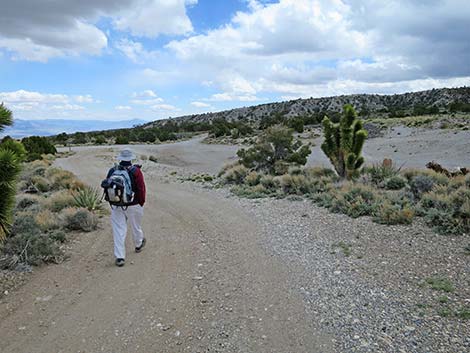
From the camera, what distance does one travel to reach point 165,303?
5.87 metres

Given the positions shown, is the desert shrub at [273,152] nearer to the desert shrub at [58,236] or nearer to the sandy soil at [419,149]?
the sandy soil at [419,149]

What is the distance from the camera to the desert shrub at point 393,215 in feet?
29.9

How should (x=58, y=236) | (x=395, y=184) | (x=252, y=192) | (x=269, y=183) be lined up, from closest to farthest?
1. (x=58, y=236)
2. (x=395, y=184)
3. (x=252, y=192)
4. (x=269, y=183)

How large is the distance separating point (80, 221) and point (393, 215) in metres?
7.32

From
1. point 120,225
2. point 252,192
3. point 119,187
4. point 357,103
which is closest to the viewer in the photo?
point 119,187

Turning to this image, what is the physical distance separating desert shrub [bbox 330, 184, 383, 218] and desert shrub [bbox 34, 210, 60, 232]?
6.98 metres

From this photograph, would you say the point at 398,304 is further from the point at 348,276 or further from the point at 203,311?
the point at 203,311

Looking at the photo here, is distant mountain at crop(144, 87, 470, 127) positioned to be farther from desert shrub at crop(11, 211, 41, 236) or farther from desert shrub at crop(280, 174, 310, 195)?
desert shrub at crop(11, 211, 41, 236)

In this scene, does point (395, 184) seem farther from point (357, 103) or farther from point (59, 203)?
point (357, 103)

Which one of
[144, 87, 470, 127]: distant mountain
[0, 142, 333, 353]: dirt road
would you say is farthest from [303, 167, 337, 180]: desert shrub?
[144, 87, 470, 127]: distant mountain

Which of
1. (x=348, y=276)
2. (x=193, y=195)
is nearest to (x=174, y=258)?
(x=348, y=276)

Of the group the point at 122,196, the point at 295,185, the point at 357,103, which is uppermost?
the point at 357,103

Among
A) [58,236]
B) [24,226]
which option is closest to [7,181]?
[24,226]

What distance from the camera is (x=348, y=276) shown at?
6.68 metres
